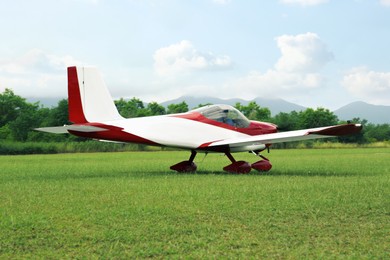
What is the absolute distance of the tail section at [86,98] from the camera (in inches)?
596

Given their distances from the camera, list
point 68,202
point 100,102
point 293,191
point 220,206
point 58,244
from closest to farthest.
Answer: point 58,244 < point 220,206 < point 68,202 < point 293,191 < point 100,102

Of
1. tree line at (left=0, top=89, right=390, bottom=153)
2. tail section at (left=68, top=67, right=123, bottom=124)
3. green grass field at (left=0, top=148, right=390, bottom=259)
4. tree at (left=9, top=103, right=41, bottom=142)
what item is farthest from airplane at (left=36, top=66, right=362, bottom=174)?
tree at (left=9, top=103, right=41, bottom=142)

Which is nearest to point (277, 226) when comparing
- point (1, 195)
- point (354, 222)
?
point (354, 222)

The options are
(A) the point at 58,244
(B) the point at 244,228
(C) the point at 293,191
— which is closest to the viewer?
(A) the point at 58,244

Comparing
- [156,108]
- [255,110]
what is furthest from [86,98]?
[255,110]

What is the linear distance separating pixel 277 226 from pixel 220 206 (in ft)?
5.45

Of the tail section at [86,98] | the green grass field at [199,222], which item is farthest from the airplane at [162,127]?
the green grass field at [199,222]

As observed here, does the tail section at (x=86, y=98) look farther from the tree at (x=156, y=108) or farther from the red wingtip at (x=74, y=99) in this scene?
the tree at (x=156, y=108)

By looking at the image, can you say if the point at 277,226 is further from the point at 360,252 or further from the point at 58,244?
the point at 58,244

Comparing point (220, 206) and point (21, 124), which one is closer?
point (220, 206)

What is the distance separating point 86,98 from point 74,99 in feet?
Result: 1.13

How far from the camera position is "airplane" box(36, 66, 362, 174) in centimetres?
1480

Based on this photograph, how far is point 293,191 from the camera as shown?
9.99 meters

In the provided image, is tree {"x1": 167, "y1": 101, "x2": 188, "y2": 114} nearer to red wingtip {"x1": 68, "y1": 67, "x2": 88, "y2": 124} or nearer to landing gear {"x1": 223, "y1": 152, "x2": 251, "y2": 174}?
landing gear {"x1": 223, "y1": 152, "x2": 251, "y2": 174}
